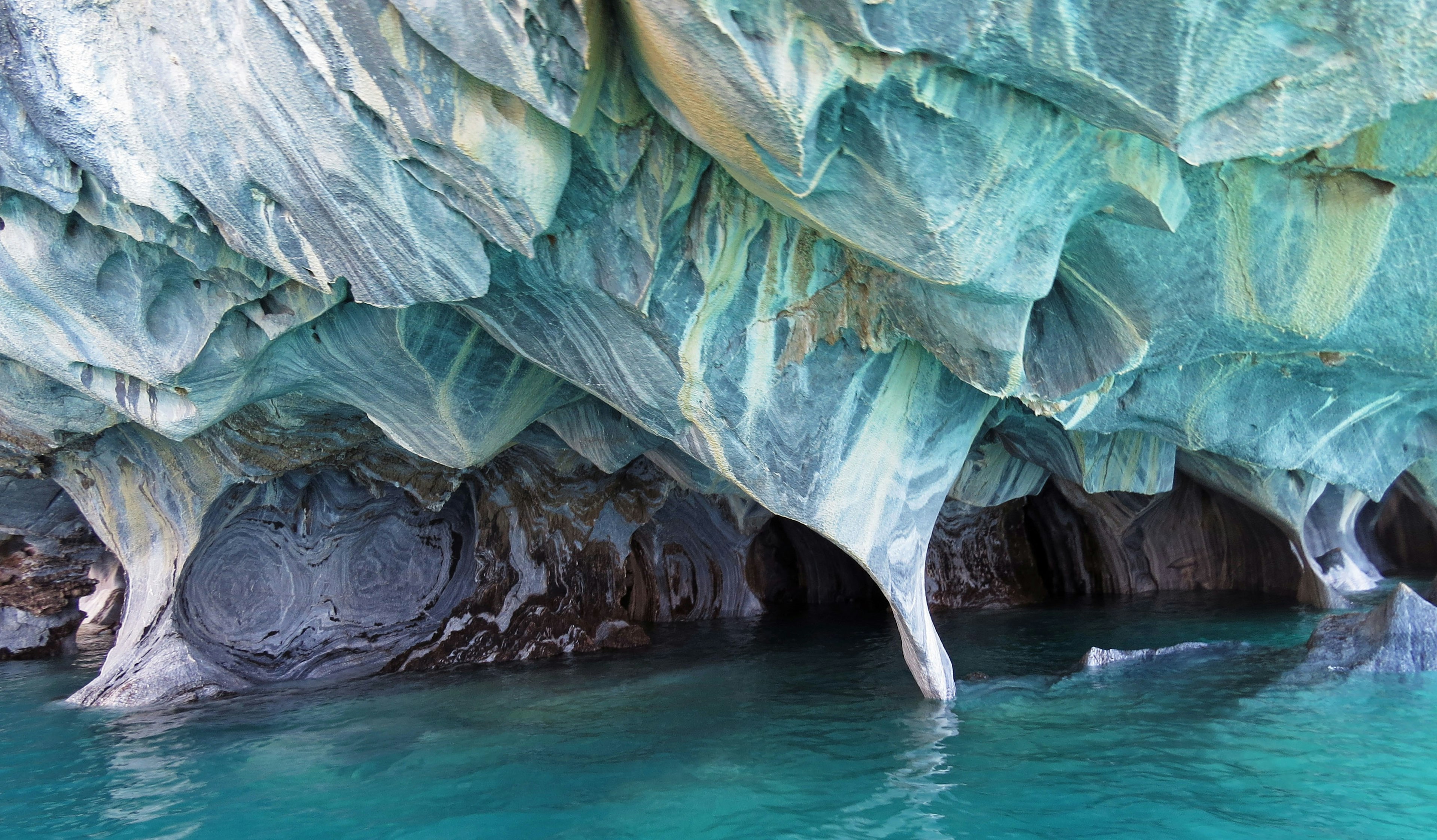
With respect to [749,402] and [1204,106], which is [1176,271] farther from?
[749,402]

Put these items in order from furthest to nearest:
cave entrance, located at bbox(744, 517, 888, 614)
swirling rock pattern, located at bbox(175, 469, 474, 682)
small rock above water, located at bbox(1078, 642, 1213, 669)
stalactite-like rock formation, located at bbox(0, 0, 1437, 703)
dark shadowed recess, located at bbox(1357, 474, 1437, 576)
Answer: cave entrance, located at bbox(744, 517, 888, 614), dark shadowed recess, located at bbox(1357, 474, 1437, 576), swirling rock pattern, located at bbox(175, 469, 474, 682), small rock above water, located at bbox(1078, 642, 1213, 669), stalactite-like rock formation, located at bbox(0, 0, 1437, 703)

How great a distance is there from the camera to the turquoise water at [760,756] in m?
4.49

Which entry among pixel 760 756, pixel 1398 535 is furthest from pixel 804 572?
pixel 760 756

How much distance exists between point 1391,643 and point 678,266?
231 inches

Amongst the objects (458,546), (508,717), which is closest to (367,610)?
(458,546)

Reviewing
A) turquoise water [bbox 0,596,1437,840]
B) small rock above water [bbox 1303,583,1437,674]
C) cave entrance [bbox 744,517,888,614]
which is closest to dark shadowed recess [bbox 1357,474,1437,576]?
turquoise water [bbox 0,596,1437,840]

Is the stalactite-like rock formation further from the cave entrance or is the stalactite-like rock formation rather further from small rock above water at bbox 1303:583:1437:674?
the cave entrance

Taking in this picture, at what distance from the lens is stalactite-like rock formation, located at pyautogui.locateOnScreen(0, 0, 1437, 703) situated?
357 centimetres

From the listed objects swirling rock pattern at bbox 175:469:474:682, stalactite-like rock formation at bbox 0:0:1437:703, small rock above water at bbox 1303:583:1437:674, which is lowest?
small rock above water at bbox 1303:583:1437:674

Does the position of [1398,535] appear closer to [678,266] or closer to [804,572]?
[804,572]

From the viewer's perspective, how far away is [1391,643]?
6.83 meters

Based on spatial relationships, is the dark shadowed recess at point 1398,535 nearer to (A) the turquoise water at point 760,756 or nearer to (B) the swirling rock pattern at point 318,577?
(A) the turquoise water at point 760,756

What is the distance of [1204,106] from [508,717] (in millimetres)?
5771

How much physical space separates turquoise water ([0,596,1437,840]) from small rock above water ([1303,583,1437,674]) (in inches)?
15.4
